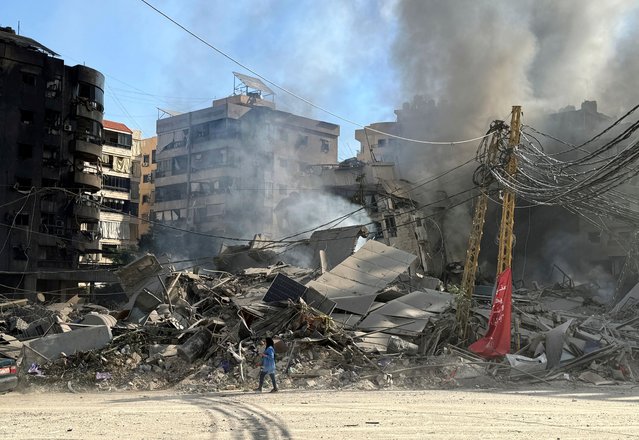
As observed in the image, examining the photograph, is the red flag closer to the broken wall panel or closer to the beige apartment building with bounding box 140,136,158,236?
the broken wall panel

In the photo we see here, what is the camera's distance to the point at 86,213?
4688 cm

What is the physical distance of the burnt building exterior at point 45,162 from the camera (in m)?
42.4

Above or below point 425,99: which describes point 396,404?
below

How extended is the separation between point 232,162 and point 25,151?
20.9 metres

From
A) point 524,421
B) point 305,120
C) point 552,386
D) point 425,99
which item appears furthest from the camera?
point 305,120

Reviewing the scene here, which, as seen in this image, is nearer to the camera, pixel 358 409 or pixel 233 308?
pixel 358 409

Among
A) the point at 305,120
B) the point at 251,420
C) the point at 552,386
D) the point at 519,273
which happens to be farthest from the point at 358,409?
the point at 305,120

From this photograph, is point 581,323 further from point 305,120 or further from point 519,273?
point 305,120

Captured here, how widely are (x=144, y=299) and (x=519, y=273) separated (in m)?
27.0

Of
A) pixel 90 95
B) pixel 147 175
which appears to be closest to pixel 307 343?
pixel 90 95

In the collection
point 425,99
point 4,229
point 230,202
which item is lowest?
point 4,229

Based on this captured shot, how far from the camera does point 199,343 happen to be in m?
16.6

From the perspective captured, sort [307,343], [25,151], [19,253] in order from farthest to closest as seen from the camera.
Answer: [25,151], [19,253], [307,343]

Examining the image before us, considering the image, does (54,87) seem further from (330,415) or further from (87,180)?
(330,415)
